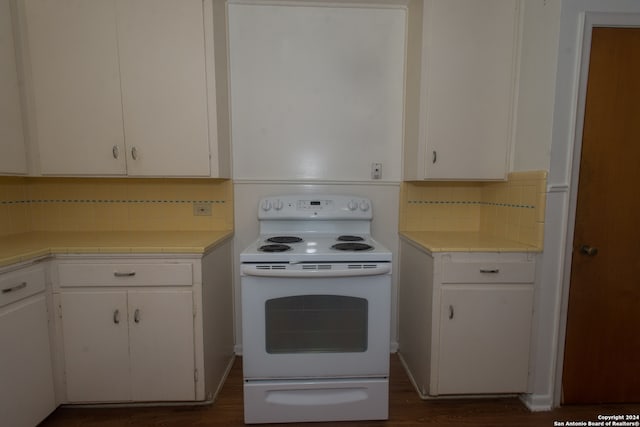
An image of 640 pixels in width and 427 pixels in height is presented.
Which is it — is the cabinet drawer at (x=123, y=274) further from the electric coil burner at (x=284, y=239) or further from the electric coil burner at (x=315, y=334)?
the electric coil burner at (x=284, y=239)

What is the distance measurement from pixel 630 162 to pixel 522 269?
765mm

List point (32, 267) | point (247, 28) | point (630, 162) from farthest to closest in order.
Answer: point (247, 28) < point (630, 162) < point (32, 267)

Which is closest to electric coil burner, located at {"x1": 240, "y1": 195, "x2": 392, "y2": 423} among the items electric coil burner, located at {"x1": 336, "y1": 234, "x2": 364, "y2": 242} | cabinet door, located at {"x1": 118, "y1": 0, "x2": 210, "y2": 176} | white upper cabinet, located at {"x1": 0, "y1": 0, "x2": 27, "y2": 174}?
electric coil burner, located at {"x1": 336, "y1": 234, "x2": 364, "y2": 242}

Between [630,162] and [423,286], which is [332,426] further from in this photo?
[630,162]

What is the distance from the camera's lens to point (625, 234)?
159cm

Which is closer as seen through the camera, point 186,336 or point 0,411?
point 0,411

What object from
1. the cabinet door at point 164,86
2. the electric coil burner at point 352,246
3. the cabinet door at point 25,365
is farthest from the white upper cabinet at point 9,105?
the electric coil burner at point 352,246

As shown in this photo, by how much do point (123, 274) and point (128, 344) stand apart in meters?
0.38

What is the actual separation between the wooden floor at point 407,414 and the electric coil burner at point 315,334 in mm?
161

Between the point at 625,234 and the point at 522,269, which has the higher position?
the point at 625,234

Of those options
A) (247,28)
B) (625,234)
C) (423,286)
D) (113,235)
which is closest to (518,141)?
(625,234)

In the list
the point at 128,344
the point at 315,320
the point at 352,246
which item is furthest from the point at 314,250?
the point at 128,344

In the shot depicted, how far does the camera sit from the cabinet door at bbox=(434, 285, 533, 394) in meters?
1.64

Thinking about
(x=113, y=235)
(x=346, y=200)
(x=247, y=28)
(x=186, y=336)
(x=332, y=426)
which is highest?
(x=247, y=28)
